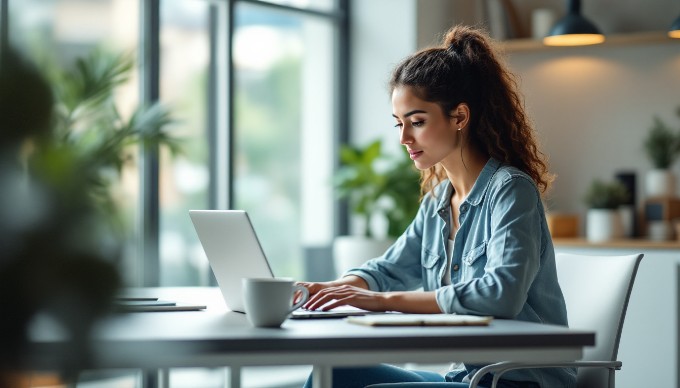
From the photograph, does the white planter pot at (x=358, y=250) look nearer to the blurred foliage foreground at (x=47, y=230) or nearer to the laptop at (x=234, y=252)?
the laptop at (x=234, y=252)

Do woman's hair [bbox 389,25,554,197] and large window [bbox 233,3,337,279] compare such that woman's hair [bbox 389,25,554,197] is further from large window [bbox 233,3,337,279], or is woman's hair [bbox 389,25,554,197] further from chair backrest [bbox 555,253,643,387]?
large window [bbox 233,3,337,279]

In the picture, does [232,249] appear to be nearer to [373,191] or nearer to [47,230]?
[47,230]

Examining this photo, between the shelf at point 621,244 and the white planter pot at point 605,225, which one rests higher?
the white planter pot at point 605,225

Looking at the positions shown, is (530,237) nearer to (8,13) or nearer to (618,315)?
(618,315)

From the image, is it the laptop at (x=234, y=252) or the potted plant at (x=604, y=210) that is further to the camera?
the potted plant at (x=604, y=210)

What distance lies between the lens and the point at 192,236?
174 inches

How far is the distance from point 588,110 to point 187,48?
2.12 metres

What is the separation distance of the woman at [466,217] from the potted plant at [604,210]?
236cm

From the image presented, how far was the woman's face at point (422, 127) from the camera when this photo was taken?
211 cm

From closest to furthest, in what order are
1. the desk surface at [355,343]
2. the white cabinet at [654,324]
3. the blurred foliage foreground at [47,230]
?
the blurred foliage foreground at [47,230], the desk surface at [355,343], the white cabinet at [654,324]

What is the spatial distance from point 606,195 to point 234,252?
3.15m

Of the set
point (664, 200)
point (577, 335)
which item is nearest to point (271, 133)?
point (664, 200)

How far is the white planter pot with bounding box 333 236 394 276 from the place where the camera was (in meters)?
4.63

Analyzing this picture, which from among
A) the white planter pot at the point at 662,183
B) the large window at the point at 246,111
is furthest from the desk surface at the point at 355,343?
the white planter pot at the point at 662,183
